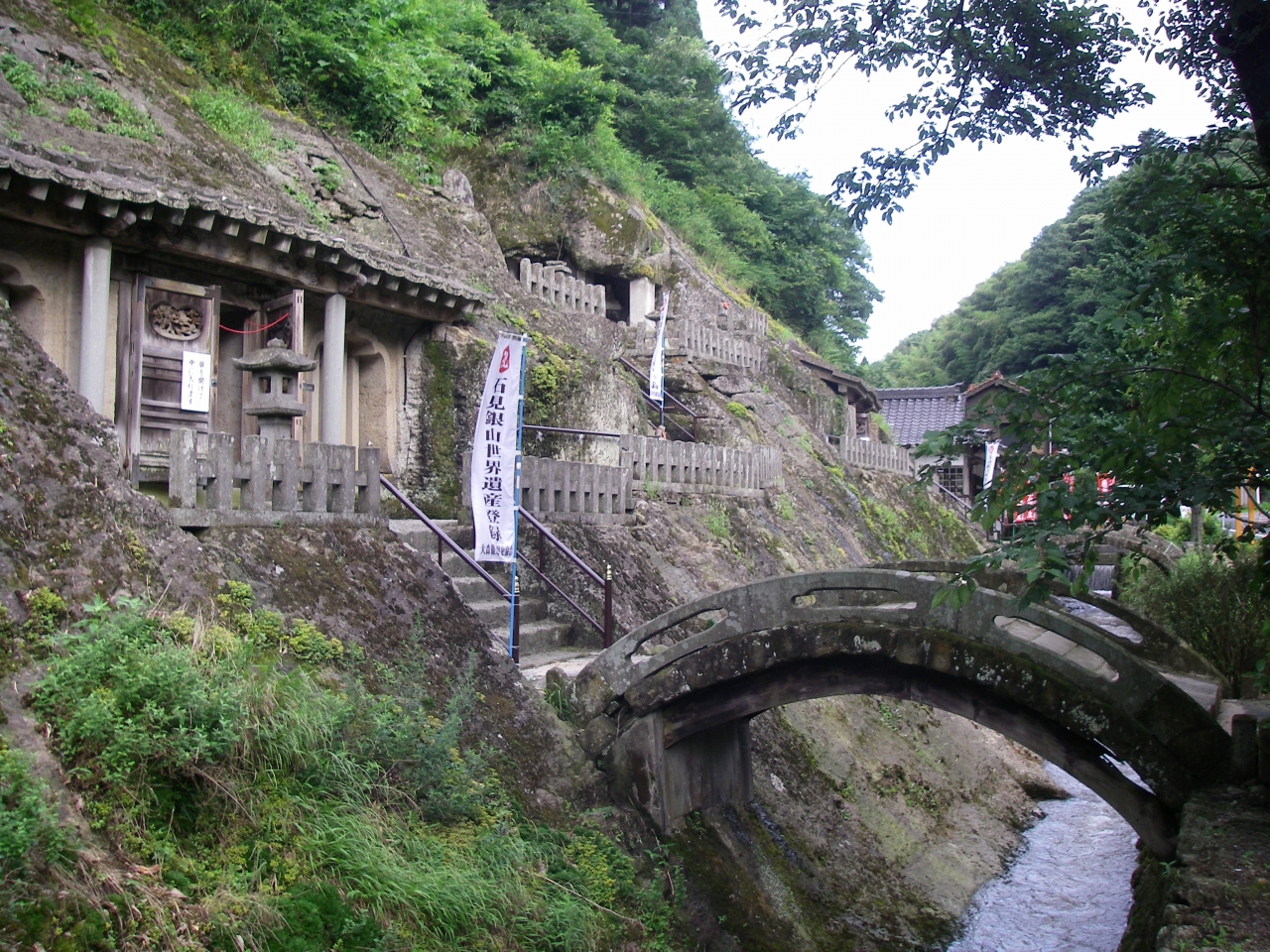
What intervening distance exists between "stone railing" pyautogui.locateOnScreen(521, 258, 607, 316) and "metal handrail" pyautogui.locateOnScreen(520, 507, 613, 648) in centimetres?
806

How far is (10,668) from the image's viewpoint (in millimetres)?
5383

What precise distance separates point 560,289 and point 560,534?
9103 millimetres

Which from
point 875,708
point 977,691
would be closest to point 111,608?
point 977,691

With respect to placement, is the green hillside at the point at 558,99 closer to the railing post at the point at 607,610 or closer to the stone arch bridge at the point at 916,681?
the stone arch bridge at the point at 916,681

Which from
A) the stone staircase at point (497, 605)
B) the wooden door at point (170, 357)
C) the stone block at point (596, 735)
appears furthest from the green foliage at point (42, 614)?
the wooden door at point (170, 357)

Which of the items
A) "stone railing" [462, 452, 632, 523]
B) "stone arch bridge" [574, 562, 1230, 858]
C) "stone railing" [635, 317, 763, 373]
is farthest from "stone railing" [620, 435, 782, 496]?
"stone arch bridge" [574, 562, 1230, 858]

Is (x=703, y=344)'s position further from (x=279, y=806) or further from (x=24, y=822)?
(x=24, y=822)

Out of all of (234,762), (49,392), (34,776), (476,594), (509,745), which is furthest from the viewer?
(476,594)

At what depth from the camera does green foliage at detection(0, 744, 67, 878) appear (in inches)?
173

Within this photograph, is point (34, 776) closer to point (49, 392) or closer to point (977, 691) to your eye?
point (49, 392)

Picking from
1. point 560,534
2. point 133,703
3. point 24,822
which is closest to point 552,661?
point 560,534

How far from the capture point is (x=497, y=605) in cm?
1030

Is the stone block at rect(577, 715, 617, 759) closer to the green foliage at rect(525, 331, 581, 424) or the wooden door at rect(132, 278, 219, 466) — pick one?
the wooden door at rect(132, 278, 219, 466)

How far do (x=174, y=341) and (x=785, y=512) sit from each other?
10532 millimetres
